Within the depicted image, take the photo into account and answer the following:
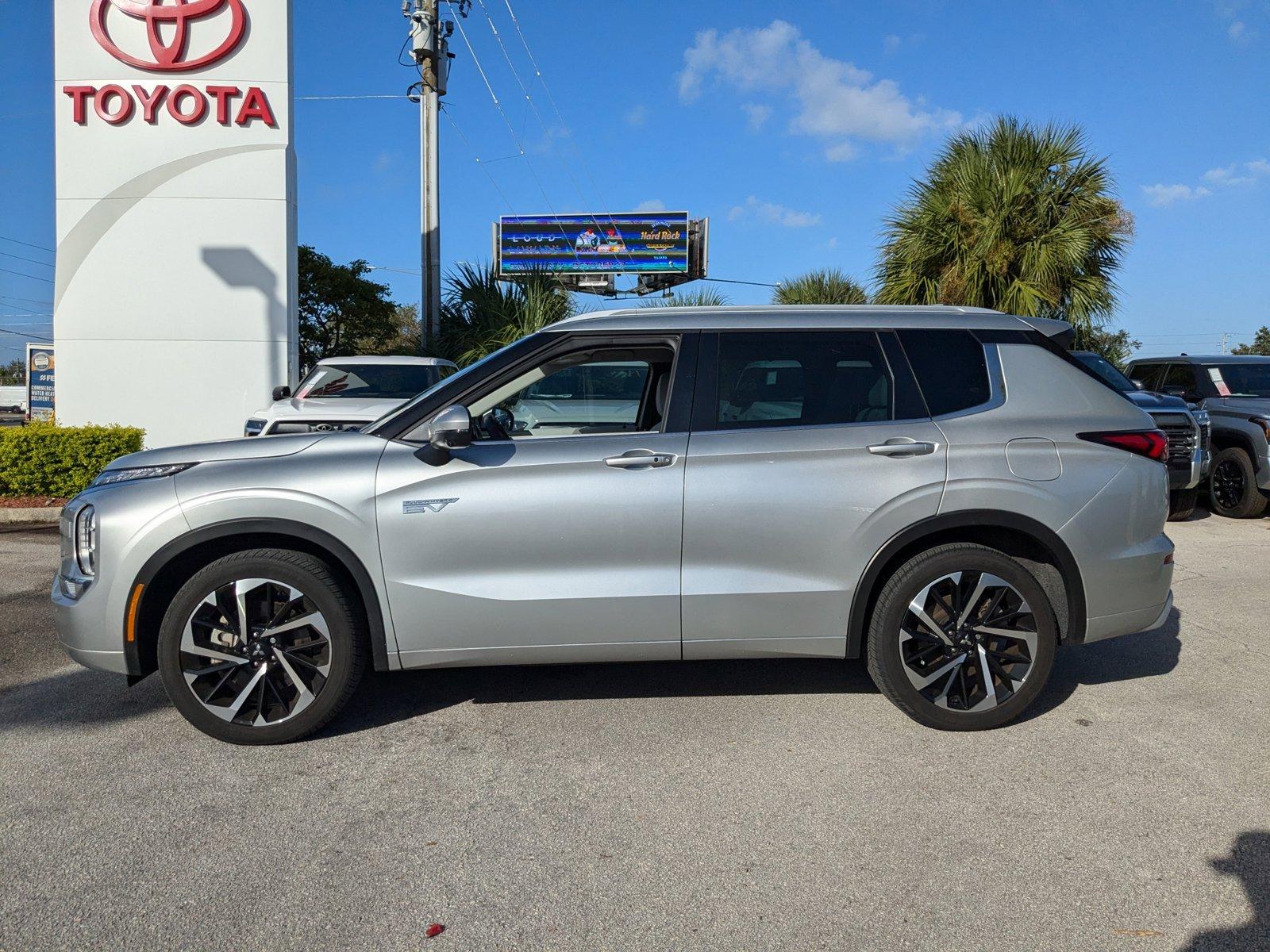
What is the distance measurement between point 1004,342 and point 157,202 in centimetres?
1222

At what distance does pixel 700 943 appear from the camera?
273 cm

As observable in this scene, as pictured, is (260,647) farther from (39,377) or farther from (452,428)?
(39,377)

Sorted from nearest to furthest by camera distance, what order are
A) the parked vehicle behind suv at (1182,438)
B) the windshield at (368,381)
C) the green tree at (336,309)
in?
the parked vehicle behind suv at (1182,438)
the windshield at (368,381)
the green tree at (336,309)

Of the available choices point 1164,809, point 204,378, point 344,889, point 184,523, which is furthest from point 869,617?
point 204,378

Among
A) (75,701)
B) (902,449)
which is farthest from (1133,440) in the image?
(75,701)

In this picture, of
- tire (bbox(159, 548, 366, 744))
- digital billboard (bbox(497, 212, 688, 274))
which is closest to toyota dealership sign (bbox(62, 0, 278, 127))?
tire (bbox(159, 548, 366, 744))

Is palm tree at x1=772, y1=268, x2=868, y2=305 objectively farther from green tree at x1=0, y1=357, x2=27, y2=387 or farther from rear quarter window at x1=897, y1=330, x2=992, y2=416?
green tree at x1=0, y1=357, x2=27, y2=387

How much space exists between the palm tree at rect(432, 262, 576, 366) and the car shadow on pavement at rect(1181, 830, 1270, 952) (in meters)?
13.0

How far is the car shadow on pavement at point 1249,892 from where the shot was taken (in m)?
2.71

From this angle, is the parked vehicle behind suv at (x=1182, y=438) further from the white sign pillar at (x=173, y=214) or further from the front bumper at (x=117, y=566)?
the white sign pillar at (x=173, y=214)

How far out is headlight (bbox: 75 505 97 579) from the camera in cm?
405

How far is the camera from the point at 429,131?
17234 mm

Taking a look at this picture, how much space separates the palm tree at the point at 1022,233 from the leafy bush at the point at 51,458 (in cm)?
1215

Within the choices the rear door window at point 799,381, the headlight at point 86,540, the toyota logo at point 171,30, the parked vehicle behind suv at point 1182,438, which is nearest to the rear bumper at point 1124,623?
the rear door window at point 799,381
